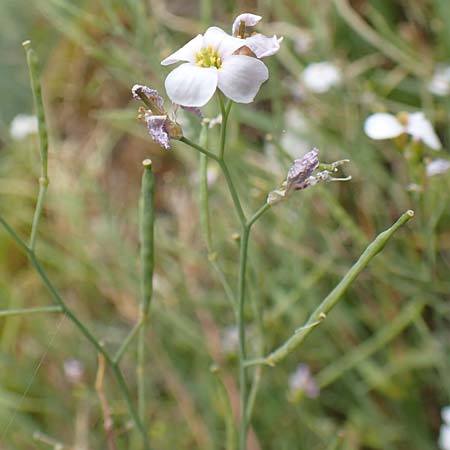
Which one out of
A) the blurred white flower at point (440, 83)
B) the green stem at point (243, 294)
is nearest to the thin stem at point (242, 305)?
the green stem at point (243, 294)

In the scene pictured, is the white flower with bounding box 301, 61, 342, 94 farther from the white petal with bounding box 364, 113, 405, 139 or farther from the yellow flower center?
the yellow flower center

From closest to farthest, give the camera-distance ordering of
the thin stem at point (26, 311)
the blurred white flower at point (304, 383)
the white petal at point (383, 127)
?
the thin stem at point (26, 311)
the white petal at point (383, 127)
the blurred white flower at point (304, 383)

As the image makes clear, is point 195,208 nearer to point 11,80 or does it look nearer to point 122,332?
point 122,332

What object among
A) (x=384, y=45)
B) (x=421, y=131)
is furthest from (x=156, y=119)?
(x=384, y=45)

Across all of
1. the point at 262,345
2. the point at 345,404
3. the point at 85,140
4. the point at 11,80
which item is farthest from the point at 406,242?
the point at 11,80

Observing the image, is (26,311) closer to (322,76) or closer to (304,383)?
(304,383)

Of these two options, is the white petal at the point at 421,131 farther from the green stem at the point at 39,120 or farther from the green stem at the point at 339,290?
the green stem at the point at 39,120
